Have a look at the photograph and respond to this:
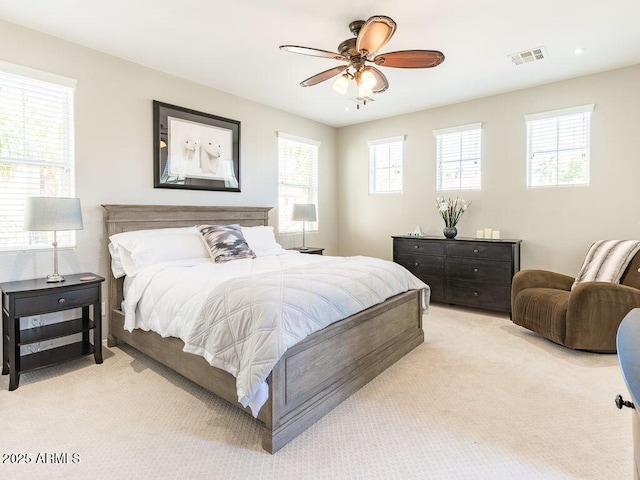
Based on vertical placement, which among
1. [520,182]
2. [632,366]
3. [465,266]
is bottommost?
[465,266]

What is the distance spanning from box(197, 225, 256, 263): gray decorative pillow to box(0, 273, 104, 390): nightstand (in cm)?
97

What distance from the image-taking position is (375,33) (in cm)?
231

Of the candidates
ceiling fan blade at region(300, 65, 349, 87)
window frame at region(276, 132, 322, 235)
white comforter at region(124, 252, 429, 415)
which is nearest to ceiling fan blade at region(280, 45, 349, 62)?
ceiling fan blade at region(300, 65, 349, 87)

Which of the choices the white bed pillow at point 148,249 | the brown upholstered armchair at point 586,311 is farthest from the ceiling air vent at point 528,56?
the white bed pillow at point 148,249

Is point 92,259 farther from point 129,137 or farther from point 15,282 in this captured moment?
point 129,137

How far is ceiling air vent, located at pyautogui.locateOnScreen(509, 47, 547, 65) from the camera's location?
3.35m

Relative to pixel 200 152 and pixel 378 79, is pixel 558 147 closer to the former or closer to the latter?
pixel 378 79

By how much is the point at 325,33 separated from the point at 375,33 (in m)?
0.84

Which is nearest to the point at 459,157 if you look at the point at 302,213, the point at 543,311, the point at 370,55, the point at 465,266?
the point at 465,266

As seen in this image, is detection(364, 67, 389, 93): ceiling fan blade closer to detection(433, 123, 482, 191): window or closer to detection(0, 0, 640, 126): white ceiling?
detection(0, 0, 640, 126): white ceiling

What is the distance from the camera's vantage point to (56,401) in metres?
2.35

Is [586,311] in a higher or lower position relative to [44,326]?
higher

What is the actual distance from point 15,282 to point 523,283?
460cm

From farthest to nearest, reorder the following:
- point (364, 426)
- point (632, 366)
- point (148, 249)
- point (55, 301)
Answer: point (148, 249) < point (55, 301) < point (364, 426) < point (632, 366)
